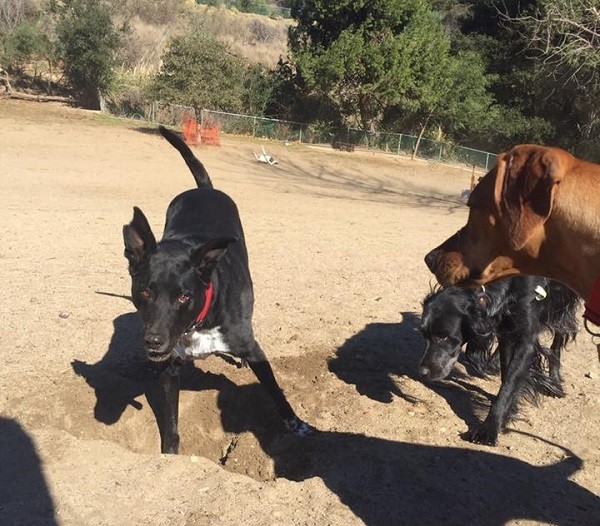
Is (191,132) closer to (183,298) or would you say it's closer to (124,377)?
(124,377)

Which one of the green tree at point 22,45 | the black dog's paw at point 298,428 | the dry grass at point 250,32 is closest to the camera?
the black dog's paw at point 298,428

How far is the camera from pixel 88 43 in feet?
105

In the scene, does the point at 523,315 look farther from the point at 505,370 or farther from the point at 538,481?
the point at 538,481

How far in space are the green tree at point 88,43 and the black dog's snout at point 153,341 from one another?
3119 centimetres

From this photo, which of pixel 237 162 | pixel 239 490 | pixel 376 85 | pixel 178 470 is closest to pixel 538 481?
pixel 239 490

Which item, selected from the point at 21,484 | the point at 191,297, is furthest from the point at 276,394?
the point at 21,484

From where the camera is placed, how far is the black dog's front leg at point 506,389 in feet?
15.1

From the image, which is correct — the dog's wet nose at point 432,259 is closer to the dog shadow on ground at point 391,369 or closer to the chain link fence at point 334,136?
the dog shadow on ground at point 391,369

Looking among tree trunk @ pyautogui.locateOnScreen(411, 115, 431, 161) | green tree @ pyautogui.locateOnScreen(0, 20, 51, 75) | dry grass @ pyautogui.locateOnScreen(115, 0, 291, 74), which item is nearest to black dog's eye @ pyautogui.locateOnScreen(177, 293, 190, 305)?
tree trunk @ pyautogui.locateOnScreen(411, 115, 431, 161)

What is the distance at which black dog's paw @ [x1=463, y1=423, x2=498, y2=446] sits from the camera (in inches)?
180

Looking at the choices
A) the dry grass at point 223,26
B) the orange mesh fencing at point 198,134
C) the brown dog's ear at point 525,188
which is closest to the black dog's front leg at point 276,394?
the brown dog's ear at point 525,188

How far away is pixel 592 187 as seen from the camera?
2.53 m

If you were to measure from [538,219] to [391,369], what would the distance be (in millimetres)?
3473

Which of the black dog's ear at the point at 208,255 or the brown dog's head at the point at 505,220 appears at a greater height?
the brown dog's head at the point at 505,220
